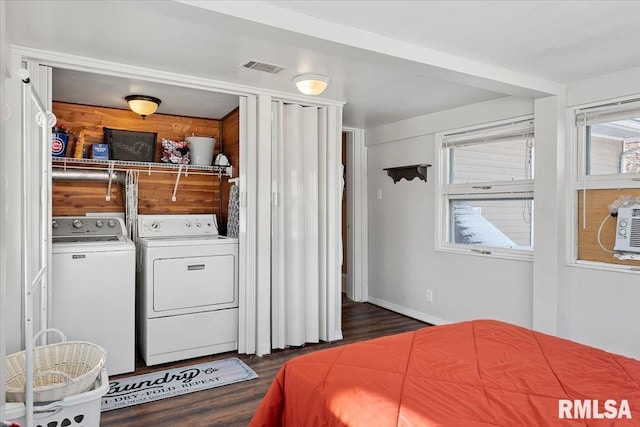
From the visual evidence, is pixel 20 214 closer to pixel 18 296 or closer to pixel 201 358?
pixel 18 296

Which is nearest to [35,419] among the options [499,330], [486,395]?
[486,395]

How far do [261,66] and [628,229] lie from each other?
2.73m

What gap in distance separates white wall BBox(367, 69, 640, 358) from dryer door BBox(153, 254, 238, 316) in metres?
2.08

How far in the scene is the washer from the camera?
291 cm

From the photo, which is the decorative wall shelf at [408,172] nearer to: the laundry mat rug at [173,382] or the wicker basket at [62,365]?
the laundry mat rug at [173,382]

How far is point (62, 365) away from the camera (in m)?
2.49

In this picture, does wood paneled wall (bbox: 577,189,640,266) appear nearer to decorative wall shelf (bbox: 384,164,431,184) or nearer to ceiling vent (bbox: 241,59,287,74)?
decorative wall shelf (bbox: 384,164,431,184)

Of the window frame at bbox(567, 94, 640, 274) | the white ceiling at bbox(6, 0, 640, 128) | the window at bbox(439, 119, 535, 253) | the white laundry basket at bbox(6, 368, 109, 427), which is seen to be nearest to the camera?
the white laundry basket at bbox(6, 368, 109, 427)

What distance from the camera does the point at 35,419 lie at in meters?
1.95

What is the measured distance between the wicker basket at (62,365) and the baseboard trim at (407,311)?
3142mm

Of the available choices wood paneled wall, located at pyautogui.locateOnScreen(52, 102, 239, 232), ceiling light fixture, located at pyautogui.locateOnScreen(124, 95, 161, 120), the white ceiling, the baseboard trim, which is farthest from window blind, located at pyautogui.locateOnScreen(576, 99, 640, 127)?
ceiling light fixture, located at pyautogui.locateOnScreen(124, 95, 161, 120)

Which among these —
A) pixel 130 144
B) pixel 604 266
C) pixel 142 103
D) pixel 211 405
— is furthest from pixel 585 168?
pixel 130 144

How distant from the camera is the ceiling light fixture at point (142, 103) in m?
3.59

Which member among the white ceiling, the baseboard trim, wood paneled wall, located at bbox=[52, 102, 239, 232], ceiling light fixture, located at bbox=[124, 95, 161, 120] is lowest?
the baseboard trim
